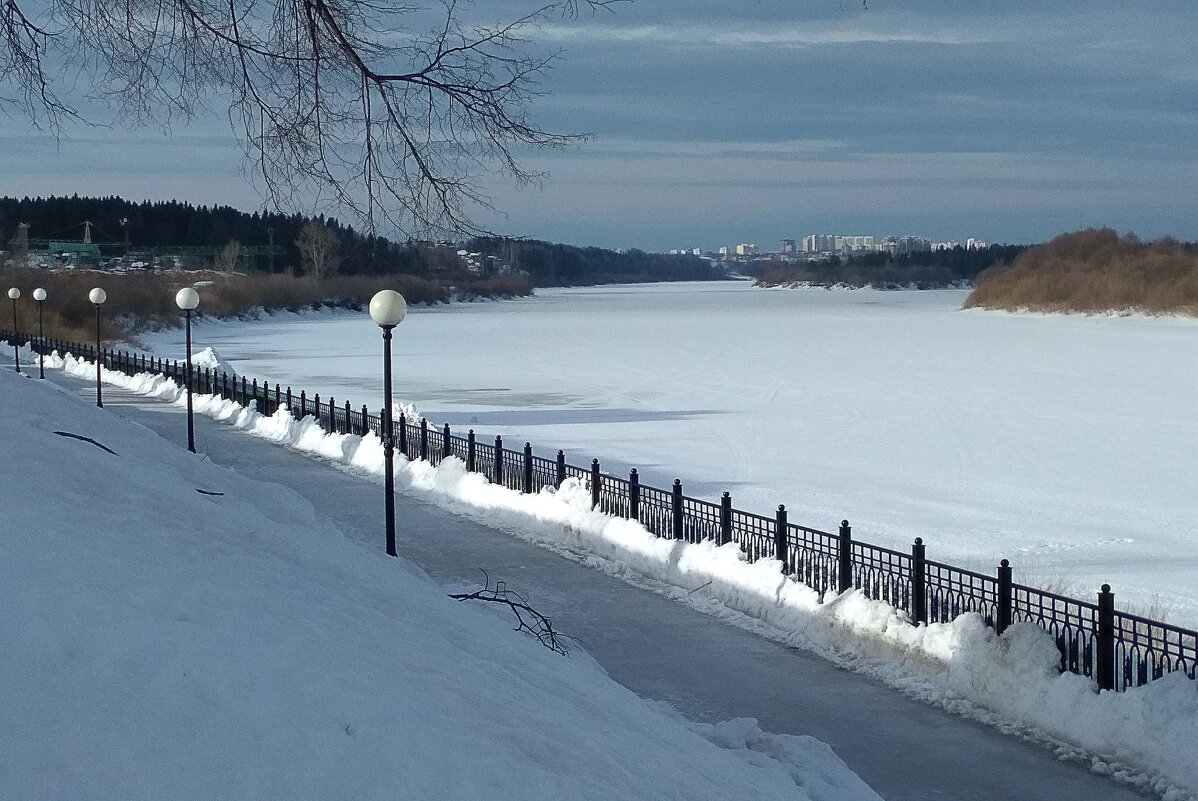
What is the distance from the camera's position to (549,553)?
569 inches

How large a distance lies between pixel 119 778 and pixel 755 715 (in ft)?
19.8

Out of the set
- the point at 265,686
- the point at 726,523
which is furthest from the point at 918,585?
the point at 265,686

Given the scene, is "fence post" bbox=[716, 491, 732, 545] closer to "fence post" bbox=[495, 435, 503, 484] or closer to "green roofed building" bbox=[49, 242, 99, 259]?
"fence post" bbox=[495, 435, 503, 484]

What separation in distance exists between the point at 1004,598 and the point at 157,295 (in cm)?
7617

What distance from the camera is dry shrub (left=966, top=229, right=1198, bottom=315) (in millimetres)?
96562

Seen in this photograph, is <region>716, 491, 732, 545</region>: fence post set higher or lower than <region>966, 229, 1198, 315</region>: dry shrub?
lower

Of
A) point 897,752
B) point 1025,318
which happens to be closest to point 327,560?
point 897,752

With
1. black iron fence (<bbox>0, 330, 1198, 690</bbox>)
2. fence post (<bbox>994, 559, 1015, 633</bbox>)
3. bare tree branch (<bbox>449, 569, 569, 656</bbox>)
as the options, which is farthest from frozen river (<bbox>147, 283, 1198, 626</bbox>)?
bare tree branch (<bbox>449, 569, 569, 656</bbox>)

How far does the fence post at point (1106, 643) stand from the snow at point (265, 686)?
8.63 feet

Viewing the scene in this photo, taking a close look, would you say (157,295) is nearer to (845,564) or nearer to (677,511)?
(677,511)

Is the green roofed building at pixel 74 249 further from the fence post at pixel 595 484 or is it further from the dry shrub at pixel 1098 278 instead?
the fence post at pixel 595 484

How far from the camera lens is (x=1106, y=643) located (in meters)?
8.41

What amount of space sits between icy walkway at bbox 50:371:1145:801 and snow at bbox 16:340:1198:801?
0.28 meters

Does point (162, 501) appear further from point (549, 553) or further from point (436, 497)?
point (436, 497)
